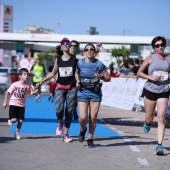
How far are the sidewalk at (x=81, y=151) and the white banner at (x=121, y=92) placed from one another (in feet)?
25.0

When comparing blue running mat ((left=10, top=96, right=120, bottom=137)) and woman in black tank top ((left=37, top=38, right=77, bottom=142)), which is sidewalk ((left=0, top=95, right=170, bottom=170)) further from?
woman in black tank top ((left=37, top=38, right=77, bottom=142))

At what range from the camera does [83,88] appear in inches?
389

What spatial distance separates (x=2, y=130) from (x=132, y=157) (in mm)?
4331

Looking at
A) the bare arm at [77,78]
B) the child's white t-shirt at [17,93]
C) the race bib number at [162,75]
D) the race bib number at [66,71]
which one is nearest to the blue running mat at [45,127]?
the child's white t-shirt at [17,93]

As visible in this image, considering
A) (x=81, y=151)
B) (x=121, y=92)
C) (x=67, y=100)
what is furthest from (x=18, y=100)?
(x=121, y=92)

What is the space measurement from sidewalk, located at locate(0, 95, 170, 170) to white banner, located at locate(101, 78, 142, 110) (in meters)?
7.63

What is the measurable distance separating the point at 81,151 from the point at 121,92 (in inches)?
532

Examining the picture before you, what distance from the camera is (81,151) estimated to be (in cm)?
930

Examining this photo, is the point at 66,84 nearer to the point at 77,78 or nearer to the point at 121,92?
the point at 77,78

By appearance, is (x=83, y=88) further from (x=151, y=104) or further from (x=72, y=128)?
(x=72, y=128)

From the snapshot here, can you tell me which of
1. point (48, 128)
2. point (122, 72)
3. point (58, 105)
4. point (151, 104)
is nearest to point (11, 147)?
point (58, 105)

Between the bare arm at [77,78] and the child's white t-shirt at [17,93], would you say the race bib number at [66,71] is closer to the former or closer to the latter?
the bare arm at [77,78]

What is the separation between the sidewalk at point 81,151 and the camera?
786 centimetres

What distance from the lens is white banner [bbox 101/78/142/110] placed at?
69.5ft
